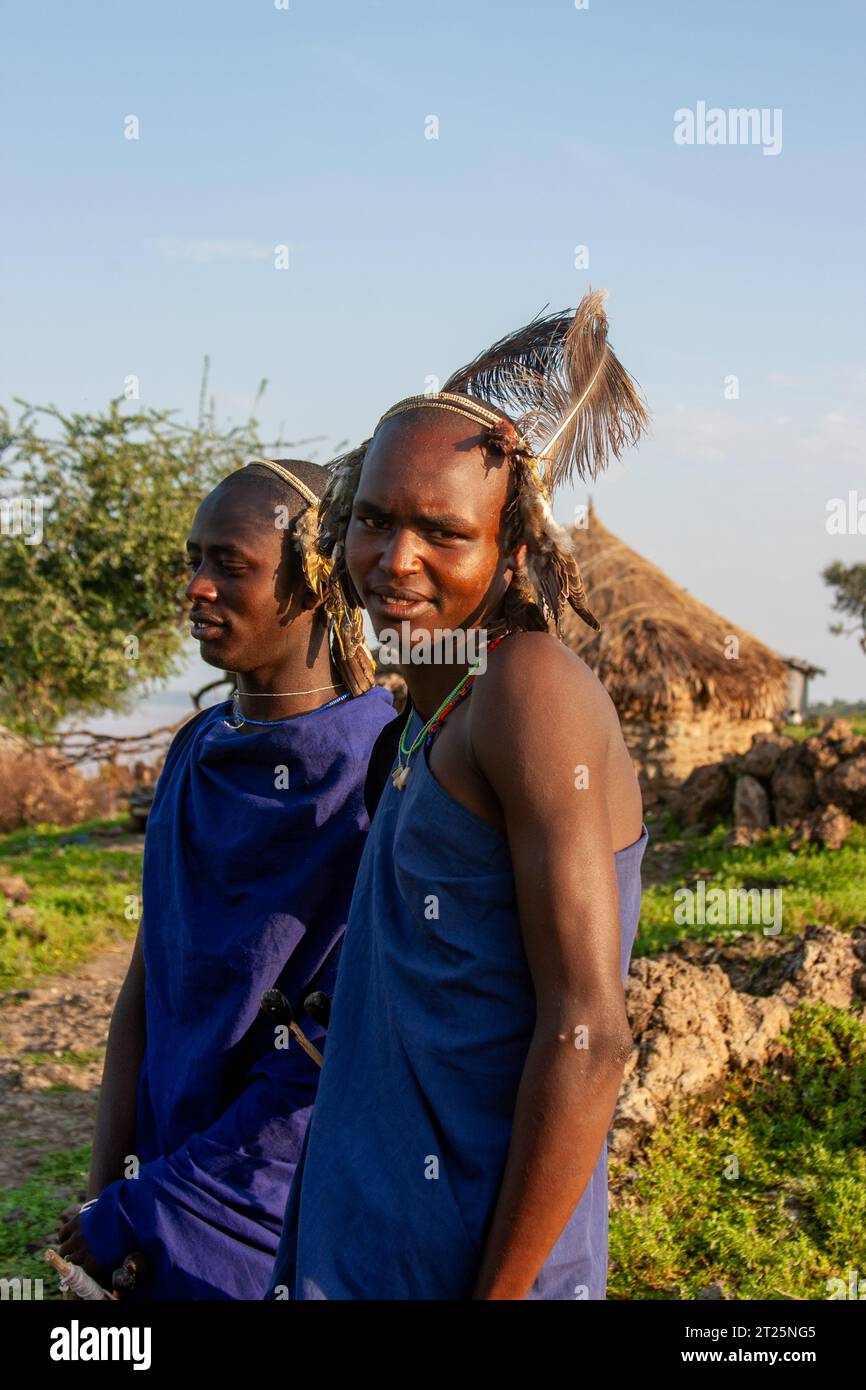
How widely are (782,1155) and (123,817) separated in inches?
471

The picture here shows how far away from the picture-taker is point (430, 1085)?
5.60 feet

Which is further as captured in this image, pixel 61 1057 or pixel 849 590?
pixel 849 590

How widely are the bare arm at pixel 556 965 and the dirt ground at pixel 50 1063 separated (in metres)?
3.67

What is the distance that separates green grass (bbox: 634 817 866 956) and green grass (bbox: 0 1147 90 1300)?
3016 mm

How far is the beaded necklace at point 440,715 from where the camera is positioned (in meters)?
1.80

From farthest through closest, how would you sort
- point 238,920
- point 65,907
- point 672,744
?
point 672,744, point 65,907, point 238,920

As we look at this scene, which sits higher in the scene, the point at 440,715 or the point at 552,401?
the point at 552,401

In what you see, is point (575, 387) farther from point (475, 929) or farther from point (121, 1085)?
point (121, 1085)

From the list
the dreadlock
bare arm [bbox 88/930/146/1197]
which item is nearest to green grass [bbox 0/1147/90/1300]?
bare arm [bbox 88/930/146/1197]

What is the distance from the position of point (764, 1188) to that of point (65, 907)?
6.09 meters

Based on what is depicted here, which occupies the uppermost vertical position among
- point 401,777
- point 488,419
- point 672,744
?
point 488,419

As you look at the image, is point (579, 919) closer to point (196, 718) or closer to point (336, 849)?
point (336, 849)

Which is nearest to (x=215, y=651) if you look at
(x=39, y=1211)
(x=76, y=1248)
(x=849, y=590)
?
(x=76, y=1248)
